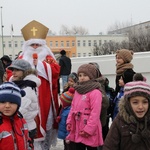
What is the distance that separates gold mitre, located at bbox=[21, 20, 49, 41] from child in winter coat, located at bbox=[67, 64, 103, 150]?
5.10ft

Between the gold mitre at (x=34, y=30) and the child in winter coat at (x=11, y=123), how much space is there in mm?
2294

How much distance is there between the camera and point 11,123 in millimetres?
2723

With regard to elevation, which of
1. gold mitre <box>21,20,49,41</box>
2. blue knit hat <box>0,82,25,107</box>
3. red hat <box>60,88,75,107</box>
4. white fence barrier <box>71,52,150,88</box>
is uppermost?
gold mitre <box>21,20,49,41</box>

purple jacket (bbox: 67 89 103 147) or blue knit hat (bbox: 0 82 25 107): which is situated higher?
blue knit hat (bbox: 0 82 25 107)

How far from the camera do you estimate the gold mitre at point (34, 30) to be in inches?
199

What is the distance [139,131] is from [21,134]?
1018mm

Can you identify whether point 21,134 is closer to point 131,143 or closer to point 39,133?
point 131,143

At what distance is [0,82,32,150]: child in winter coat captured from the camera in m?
2.65

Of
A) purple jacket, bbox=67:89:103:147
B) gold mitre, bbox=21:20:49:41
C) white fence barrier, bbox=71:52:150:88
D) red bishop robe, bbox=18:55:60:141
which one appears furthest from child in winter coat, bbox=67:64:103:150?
white fence barrier, bbox=71:52:150:88

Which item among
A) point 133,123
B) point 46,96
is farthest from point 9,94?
point 46,96

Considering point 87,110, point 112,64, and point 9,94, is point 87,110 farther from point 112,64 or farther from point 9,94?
point 112,64

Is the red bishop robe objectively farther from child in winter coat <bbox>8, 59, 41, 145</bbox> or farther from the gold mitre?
child in winter coat <bbox>8, 59, 41, 145</bbox>

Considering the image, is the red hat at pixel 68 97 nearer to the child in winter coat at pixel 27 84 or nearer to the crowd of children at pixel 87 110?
the crowd of children at pixel 87 110

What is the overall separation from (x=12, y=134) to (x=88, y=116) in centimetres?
117
